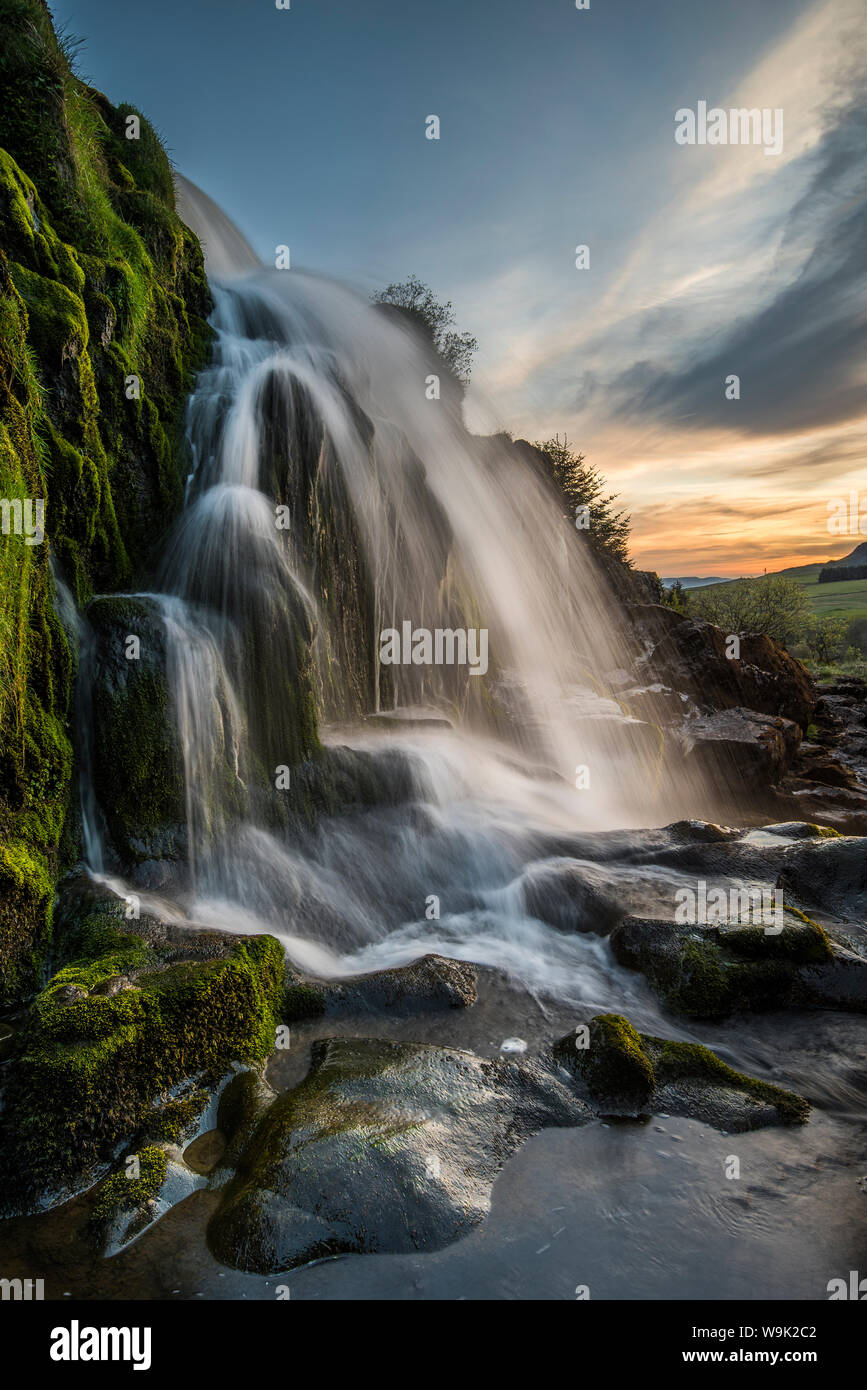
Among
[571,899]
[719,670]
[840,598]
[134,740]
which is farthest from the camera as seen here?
[840,598]

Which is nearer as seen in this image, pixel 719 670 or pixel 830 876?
pixel 830 876

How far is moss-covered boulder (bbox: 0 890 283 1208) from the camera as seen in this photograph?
402 cm

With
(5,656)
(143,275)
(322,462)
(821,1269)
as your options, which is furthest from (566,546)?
(821,1269)

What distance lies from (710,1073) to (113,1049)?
446cm

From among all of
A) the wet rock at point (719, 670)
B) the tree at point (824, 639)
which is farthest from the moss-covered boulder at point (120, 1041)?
the tree at point (824, 639)

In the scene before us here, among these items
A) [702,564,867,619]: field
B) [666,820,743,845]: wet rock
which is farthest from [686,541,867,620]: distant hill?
[666,820,743,845]: wet rock

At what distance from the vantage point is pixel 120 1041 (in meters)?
4.42

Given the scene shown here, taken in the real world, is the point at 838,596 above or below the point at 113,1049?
above

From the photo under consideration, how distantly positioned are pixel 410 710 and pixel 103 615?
309 inches

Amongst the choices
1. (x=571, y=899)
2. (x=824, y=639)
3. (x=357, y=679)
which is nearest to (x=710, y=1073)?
(x=571, y=899)

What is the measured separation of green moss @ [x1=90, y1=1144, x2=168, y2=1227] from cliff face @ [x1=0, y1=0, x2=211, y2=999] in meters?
2.46

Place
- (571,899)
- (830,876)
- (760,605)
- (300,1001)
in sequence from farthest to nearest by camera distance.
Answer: (760,605) → (830,876) → (571,899) → (300,1001)

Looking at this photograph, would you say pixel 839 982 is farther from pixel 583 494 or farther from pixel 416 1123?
pixel 583 494

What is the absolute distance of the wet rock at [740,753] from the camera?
18.0 meters
